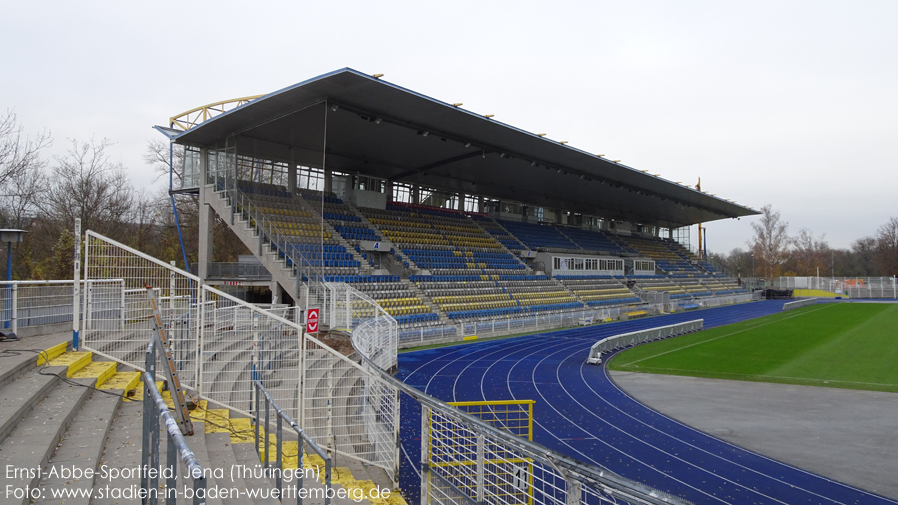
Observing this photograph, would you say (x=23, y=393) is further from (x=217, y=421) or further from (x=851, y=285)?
(x=851, y=285)

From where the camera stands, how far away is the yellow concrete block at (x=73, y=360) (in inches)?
232

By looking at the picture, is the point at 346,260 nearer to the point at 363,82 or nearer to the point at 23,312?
the point at 363,82

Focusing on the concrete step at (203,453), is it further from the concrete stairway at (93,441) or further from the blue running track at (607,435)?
the blue running track at (607,435)

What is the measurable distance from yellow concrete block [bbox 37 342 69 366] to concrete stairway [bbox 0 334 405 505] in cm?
1

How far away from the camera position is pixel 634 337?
1869cm

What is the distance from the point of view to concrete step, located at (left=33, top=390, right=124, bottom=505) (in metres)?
3.43

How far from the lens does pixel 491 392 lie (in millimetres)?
11453

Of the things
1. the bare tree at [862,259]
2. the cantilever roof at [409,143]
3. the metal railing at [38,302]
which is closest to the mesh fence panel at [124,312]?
the metal railing at [38,302]

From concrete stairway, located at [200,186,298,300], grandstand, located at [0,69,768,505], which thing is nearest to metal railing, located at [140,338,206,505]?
grandstand, located at [0,69,768,505]

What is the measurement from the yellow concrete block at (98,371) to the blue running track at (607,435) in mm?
3945

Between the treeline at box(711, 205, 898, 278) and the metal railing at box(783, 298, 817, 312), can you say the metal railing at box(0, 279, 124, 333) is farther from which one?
the treeline at box(711, 205, 898, 278)

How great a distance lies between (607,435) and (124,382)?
7.37 metres

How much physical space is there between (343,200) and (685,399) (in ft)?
63.6

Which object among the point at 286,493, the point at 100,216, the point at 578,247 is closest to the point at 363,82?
the point at 286,493
